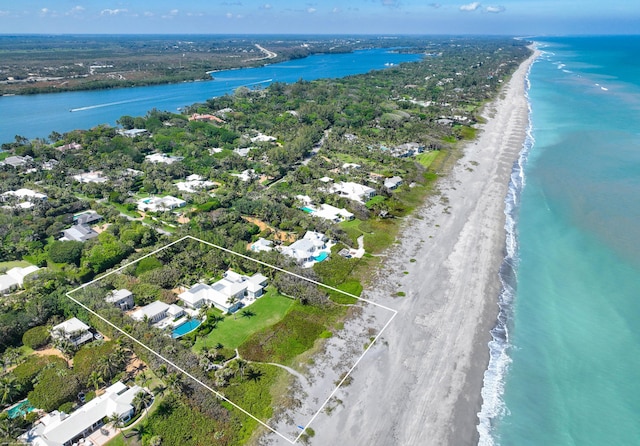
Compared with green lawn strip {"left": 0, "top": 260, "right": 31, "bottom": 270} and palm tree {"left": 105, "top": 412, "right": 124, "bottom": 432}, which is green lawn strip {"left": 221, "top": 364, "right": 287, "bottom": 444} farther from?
green lawn strip {"left": 0, "top": 260, "right": 31, "bottom": 270}

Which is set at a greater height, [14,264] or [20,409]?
[14,264]

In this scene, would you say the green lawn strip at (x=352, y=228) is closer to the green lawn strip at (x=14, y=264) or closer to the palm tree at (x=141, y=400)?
the palm tree at (x=141, y=400)

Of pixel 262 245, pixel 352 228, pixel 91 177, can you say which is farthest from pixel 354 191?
pixel 91 177

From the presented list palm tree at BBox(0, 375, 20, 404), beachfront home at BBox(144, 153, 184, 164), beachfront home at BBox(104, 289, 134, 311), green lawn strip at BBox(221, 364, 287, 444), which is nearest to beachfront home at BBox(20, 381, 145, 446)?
palm tree at BBox(0, 375, 20, 404)

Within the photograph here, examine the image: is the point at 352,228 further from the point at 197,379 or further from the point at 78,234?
the point at 78,234

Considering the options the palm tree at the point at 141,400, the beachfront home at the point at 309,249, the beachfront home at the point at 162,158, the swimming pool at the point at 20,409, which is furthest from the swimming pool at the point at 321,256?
the beachfront home at the point at 162,158

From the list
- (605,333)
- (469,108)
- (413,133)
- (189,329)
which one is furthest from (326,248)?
(469,108)

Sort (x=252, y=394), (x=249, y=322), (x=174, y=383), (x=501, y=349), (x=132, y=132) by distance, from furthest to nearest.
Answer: (x=132, y=132) → (x=249, y=322) → (x=501, y=349) → (x=252, y=394) → (x=174, y=383)
